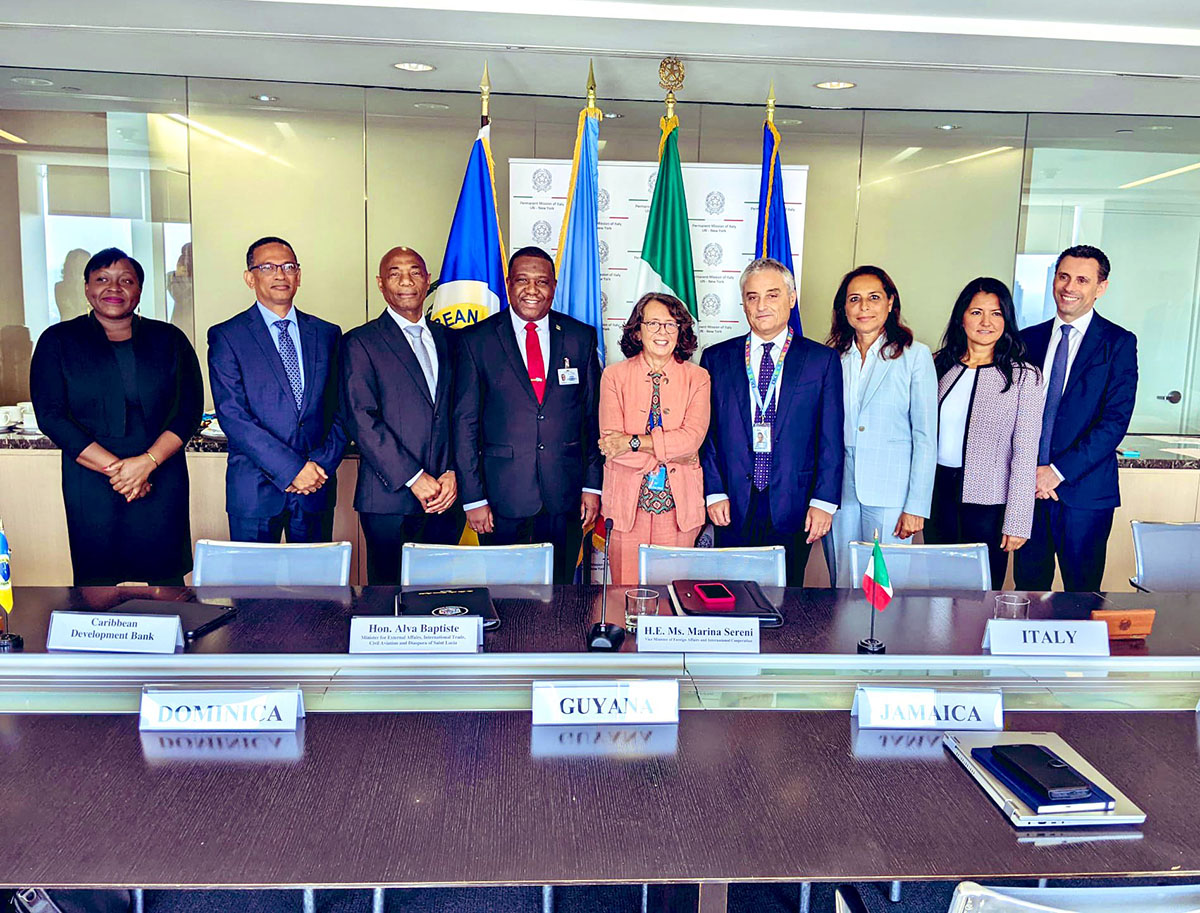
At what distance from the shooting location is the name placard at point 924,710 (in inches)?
73.1

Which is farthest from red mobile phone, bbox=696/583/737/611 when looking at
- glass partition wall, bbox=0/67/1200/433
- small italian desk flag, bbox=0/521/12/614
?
glass partition wall, bbox=0/67/1200/433

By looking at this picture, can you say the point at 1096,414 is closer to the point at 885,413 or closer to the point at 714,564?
the point at 885,413

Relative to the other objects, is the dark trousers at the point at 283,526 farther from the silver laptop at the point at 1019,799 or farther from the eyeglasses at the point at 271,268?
the silver laptop at the point at 1019,799

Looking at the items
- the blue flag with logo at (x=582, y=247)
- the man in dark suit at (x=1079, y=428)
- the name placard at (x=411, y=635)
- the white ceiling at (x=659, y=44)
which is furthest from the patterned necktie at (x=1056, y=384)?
the name placard at (x=411, y=635)

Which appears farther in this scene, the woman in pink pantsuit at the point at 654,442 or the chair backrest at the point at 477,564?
the woman in pink pantsuit at the point at 654,442

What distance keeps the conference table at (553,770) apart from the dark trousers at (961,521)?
150cm

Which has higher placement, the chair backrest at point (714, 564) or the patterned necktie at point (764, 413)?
the patterned necktie at point (764, 413)

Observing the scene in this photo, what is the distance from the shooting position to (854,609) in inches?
101

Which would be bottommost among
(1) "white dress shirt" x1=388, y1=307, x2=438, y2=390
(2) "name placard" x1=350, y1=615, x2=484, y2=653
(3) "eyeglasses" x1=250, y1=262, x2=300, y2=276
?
(2) "name placard" x1=350, y1=615, x2=484, y2=653

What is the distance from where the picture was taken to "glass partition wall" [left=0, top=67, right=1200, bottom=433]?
5.62 meters

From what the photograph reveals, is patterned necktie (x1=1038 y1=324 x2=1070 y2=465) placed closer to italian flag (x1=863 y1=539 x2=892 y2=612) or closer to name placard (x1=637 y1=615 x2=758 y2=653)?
italian flag (x1=863 y1=539 x2=892 y2=612)

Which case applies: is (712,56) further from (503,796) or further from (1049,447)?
(503,796)

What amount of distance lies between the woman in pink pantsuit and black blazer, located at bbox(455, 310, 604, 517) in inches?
8.0

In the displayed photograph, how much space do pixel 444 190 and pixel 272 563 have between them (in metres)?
3.69
